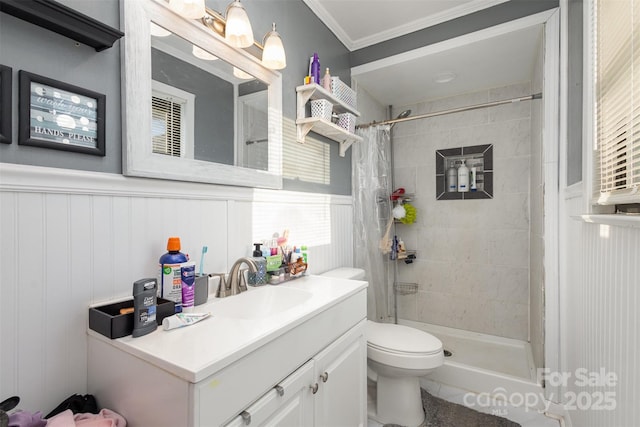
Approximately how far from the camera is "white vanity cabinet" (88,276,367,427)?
2.27ft

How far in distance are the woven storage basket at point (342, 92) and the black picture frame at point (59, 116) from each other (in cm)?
136

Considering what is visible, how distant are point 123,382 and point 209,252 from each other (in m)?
0.56

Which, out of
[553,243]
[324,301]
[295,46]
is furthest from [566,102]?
[324,301]

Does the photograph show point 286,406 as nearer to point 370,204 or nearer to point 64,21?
point 64,21

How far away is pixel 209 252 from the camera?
1.28m

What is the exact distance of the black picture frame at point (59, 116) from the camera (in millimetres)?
785

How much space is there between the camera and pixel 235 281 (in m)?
1.29

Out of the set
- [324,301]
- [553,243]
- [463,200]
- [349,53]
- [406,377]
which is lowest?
[406,377]

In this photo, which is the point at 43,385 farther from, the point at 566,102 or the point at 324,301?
the point at 566,102

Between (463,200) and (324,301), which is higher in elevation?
(463,200)

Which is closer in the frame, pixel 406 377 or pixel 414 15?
pixel 406 377

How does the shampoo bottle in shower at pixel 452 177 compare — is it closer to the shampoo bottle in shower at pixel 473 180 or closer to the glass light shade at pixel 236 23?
the shampoo bottle in shower at pixel 473 180

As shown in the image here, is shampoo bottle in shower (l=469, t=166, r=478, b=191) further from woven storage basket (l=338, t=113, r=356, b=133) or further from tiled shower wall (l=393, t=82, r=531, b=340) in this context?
woven storage basket (l=338, t=113, r=356, b=133)

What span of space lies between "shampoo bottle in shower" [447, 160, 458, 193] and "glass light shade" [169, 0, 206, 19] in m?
2.44
